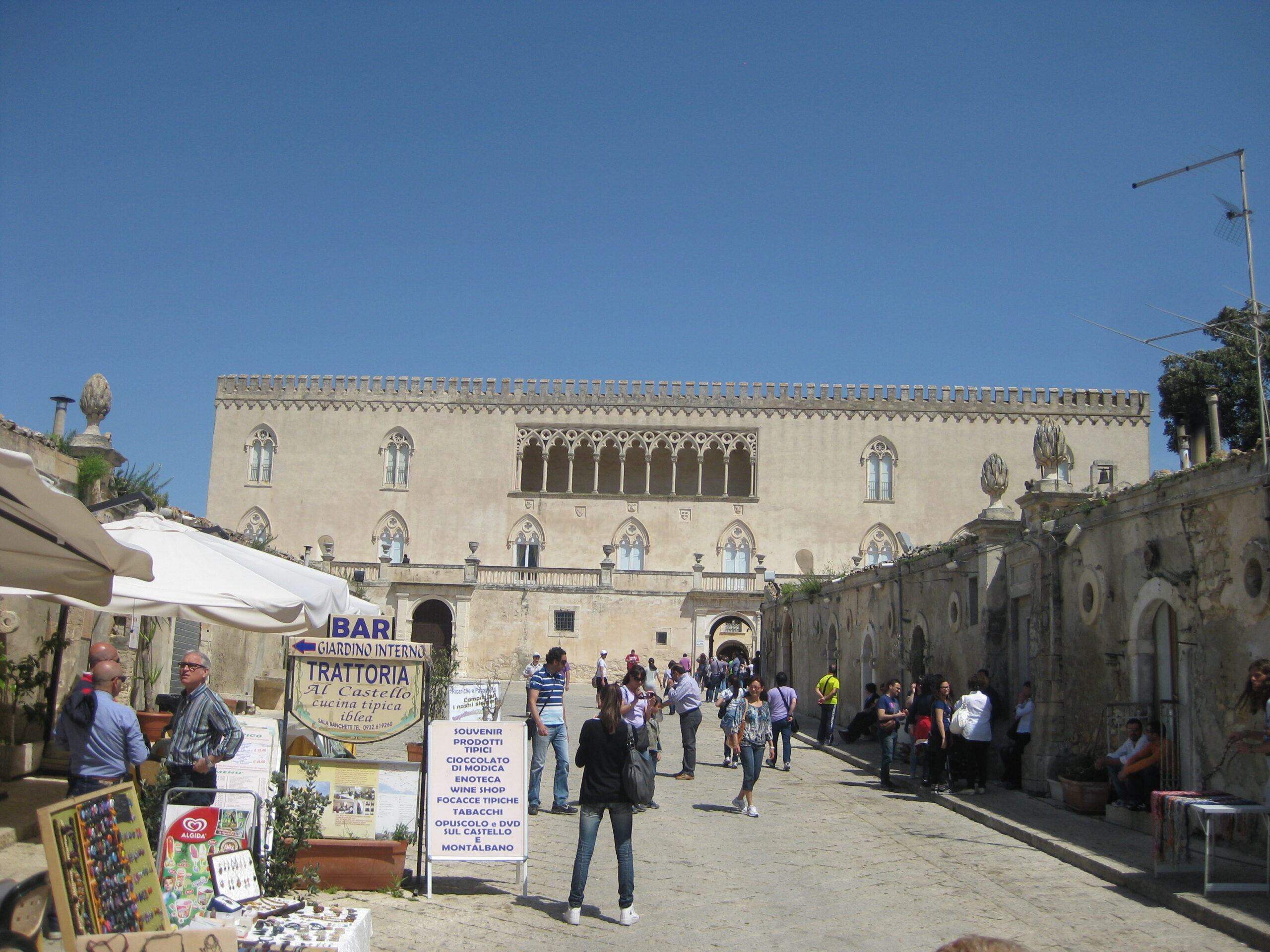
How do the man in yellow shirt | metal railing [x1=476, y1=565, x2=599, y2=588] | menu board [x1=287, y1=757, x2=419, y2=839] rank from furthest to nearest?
metal railing [x1=476, y1=565, x2=599, y2=588] < the man in yellow shirt < menu board [x1=287, y1=757, x2=419, y2=839]

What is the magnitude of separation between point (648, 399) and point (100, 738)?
125 feet

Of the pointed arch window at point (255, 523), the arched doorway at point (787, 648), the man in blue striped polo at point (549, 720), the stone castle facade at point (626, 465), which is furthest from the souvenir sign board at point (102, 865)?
the pointed arch window at point (255, 523)

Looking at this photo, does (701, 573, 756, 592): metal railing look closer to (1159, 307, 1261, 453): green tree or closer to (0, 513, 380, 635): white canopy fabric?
(1159, 307, 1261, 453): green tree

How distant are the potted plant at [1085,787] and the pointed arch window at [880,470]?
31477 mm

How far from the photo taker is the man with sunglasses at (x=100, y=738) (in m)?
6.14

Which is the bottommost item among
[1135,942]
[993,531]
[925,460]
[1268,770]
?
[1135,942]

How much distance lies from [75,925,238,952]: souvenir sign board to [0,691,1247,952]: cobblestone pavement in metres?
1.90

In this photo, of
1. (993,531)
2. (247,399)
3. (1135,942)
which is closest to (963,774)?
(993,531)

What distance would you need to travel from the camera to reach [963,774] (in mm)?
12430

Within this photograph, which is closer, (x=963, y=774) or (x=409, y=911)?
(x=409, y=911)

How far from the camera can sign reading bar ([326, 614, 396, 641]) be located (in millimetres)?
7574

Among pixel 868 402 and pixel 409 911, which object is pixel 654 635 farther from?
pixel 409 911

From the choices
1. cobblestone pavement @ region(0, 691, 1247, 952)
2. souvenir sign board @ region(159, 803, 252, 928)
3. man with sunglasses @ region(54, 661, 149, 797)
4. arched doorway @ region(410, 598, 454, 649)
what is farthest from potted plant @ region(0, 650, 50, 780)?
arched doorway @ region(410, 598, 454, 649)

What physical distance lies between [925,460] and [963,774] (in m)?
30.9
